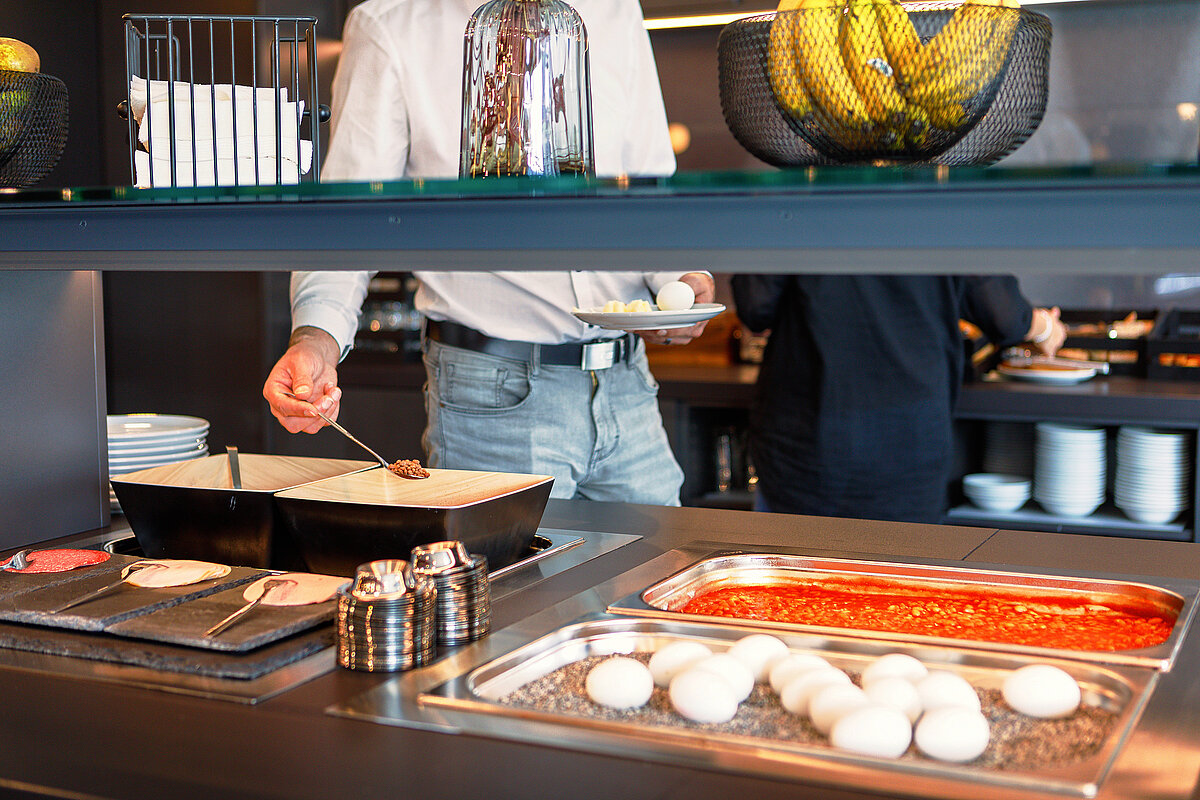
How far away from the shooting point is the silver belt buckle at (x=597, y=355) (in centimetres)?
168

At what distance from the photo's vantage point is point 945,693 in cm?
74

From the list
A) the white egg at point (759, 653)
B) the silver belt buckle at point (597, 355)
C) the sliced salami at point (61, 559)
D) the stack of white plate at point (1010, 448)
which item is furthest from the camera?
the stack of white plate at point (1010, 448)

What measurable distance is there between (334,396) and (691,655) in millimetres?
644

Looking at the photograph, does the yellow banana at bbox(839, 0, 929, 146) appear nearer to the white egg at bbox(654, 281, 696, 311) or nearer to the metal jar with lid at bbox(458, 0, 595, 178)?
the metal jar with lid at bbox(458, 0, 595, 178)

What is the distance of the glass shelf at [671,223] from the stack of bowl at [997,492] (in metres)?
2.20

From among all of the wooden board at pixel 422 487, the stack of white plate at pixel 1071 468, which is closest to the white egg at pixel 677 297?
the wooden board at pixel 422 487

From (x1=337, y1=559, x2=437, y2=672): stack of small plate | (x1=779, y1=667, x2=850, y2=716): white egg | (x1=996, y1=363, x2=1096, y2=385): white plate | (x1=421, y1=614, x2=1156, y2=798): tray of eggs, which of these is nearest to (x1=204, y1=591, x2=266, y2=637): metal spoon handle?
(x1=337, y1=559, x2=437, y2=672): stack of small plate

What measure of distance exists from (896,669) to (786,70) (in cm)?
42

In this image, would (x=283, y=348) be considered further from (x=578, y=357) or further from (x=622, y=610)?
(x=622, y=610)

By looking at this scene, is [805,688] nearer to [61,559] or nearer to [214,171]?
[214,171]

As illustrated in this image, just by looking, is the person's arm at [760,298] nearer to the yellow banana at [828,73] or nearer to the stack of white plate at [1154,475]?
the stack of white plate at [1154,475]

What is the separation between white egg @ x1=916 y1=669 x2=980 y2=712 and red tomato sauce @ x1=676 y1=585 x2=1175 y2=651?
0.61 feet

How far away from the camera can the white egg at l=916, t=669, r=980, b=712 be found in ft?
2.43

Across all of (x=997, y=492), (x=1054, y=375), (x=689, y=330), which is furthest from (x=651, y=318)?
(x=1054, y=375)
